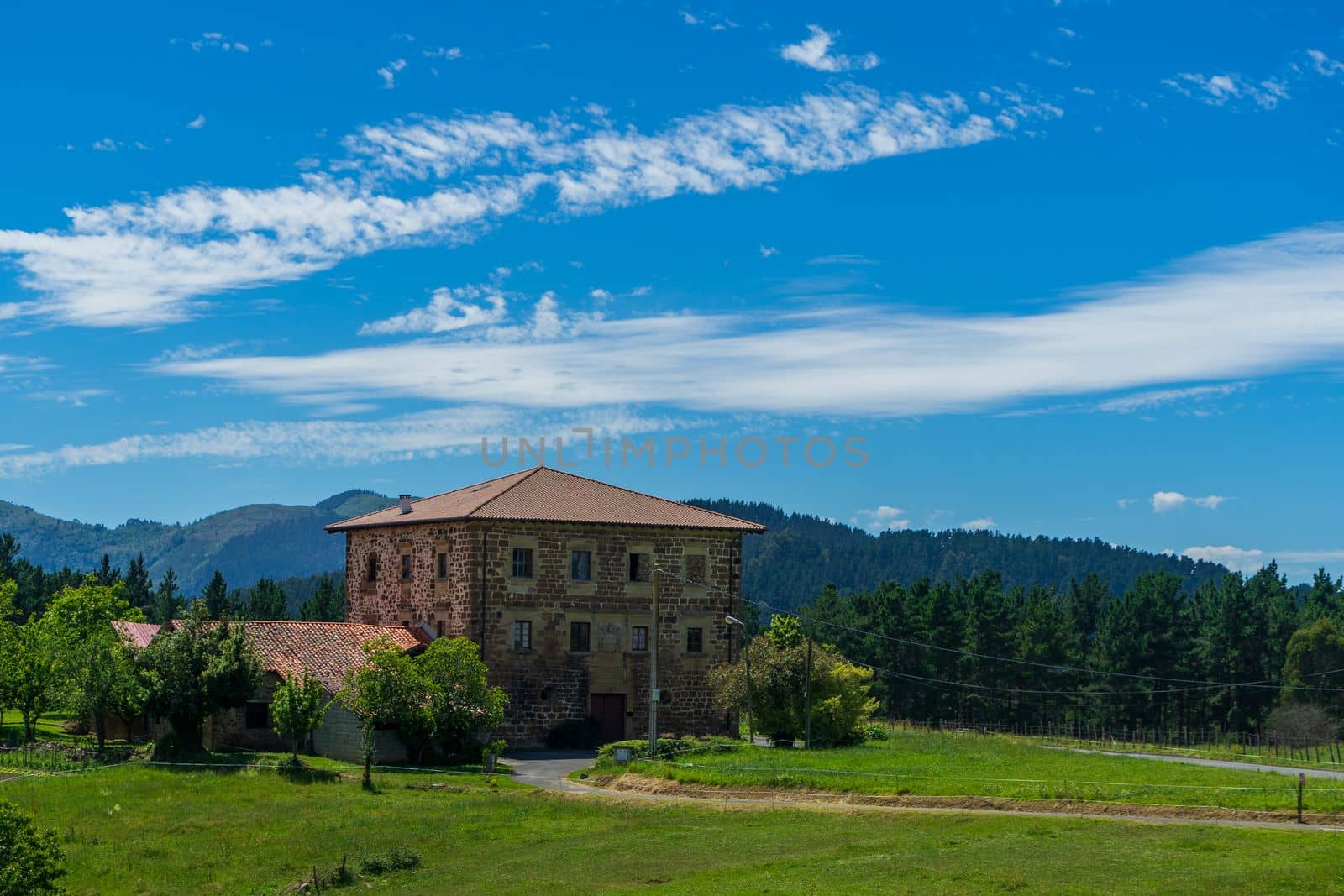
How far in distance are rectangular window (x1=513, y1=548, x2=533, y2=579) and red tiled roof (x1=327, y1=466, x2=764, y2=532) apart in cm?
144

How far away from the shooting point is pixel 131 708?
170 feet

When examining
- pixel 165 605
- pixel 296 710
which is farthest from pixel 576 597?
pixel 165 605

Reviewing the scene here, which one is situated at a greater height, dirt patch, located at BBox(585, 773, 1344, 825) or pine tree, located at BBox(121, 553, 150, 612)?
pine tree, located at BBox(121, 553, 150, 612)

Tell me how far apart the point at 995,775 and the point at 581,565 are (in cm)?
2455

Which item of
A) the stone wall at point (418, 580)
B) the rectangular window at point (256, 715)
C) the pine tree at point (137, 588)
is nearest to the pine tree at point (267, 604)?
the pine tree at point (137, 588)

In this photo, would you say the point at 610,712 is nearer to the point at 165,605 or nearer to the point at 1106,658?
the point at 1106,658

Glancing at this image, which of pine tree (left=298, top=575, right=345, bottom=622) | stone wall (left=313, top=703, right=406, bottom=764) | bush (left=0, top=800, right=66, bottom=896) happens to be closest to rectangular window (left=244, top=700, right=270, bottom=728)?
stone wall (left=313, top=703, right=406, bottom=764)

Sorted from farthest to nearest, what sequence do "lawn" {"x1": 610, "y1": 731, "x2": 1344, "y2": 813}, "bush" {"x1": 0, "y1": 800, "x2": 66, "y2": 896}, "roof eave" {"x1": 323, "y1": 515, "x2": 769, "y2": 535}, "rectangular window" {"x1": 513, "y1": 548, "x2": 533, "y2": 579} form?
"rectangular window" {"x1": 513, "y1": 548, "x2": 533, "y2": 579} → "roof eave" {"x1": 323, "y1": 515, "x2": 769, "y2": 535} → "lawn" {"x1": 610, "y1": 731, "x2": 1344, "y2": 813} → "bush" {"x1": 0, "y1": 800, "x2": 66, "y2": 896}

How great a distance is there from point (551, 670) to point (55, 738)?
20.6 metres

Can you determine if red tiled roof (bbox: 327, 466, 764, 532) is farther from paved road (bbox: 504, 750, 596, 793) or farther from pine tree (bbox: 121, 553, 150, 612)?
pine tree (bbox: 121, 553, 150, 612)

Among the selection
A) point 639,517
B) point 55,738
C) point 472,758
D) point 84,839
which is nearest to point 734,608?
point 639,517

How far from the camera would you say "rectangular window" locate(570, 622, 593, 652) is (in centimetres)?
6206

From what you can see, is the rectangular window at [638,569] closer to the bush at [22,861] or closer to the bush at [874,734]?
the bush at [874,734]

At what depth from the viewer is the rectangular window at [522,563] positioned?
6153cm
